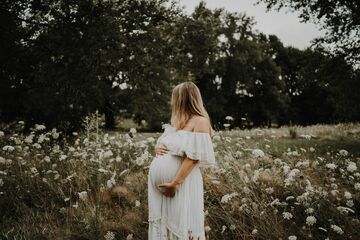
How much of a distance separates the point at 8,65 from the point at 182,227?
1037 centimetres

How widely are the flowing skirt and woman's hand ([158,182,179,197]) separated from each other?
0.07m

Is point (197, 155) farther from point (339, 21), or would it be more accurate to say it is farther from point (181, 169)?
point (339, 21)

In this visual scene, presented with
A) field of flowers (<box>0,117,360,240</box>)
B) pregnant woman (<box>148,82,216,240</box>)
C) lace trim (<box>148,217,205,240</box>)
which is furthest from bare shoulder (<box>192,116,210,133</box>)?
field of flowers (<box>0,117,360,240</box>)

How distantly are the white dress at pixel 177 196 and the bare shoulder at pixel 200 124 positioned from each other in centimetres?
4

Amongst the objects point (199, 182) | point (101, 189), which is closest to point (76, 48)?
point (101, 189)

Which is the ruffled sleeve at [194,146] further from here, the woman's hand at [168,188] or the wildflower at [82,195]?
the wildflower at [82,195]

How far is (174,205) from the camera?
383 centimetres

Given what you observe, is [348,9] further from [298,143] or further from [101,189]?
[101,189]

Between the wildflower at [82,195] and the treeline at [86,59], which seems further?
the treeline at [86,59]

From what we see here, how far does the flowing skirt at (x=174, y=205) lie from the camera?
3.83 metres

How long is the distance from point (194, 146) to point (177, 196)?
57cm

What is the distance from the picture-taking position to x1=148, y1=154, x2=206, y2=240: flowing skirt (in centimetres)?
383

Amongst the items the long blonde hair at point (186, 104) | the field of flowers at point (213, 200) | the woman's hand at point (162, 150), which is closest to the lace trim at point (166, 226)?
the woman's hand at point (162, 150)

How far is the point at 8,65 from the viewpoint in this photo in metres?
12.2
